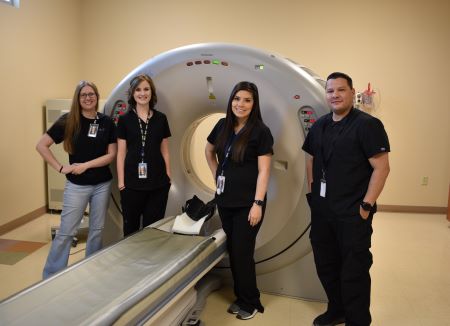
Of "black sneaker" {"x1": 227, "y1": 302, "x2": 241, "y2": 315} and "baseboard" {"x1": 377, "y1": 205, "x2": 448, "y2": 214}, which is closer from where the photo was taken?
"black sneaker" {"x1": 227, "y1": 302, "x2": 241, "y2": 315}

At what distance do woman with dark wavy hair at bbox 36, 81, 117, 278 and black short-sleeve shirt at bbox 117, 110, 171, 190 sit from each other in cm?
14

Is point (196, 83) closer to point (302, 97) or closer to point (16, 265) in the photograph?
point (302, 97)

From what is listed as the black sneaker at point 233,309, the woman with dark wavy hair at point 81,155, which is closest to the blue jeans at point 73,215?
the woman with dark wavy hair at point 81,155

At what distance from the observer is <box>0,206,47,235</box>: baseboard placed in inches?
138

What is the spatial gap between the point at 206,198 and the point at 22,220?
2.02m

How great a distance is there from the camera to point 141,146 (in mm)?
2334

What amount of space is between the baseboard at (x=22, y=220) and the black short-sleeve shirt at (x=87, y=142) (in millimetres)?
1485

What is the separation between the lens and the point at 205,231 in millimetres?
2494

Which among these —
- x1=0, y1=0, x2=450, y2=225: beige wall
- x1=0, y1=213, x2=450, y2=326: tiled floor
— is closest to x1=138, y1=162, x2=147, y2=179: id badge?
x1=0, y1=213, x2=450, y2=326: tiled floor

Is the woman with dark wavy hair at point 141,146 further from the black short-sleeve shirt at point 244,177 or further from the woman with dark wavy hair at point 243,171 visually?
the black short-sleeve shirt at point 244,177

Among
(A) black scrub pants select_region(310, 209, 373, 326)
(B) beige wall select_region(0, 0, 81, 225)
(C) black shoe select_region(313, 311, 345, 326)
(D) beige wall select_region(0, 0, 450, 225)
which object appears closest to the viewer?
(A) black scrub pants select_region(310, 209, 373, 326)

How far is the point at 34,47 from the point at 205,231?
251 cm

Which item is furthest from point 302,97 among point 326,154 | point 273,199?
point 273,199

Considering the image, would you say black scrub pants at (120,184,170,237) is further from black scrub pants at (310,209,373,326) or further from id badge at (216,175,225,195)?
black scrub pants at (310,209,373,326)
